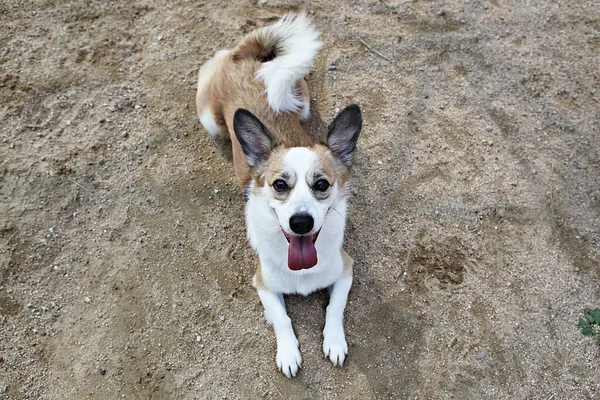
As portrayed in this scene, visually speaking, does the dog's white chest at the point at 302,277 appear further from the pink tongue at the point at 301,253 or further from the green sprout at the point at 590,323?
the green sprout at the point at 590,323

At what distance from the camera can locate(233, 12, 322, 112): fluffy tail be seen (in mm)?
3098

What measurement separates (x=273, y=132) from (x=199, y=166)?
0.89 m

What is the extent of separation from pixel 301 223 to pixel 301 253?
0.92ft

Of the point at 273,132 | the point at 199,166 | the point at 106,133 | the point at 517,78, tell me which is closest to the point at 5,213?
the point at 106,133

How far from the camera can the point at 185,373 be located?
113 inches

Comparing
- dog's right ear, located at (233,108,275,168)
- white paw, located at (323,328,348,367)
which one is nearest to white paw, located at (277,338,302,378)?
white paw, located at (323,328,348,367)

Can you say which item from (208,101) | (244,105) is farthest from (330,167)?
(208,101)

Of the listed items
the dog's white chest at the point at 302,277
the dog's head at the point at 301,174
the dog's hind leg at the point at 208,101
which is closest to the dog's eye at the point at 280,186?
the dog's head at the point at 301,174

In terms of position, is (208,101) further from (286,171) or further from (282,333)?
(282,333)

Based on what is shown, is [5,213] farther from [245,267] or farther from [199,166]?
[245,267]

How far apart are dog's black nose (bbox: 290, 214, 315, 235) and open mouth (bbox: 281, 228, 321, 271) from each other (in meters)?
0.16

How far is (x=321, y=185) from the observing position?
250cm

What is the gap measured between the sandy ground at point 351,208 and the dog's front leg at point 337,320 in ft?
0.28

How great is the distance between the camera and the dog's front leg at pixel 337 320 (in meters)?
2.85
